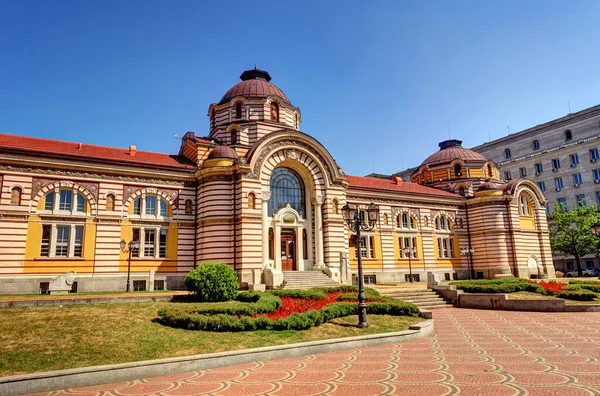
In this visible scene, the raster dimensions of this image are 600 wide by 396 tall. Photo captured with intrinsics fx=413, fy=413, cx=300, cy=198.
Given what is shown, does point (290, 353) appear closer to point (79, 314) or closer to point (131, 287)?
point (79, 314)

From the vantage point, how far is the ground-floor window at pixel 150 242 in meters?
28.6

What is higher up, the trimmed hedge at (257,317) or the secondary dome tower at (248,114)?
the secondary dome tower at (248,114)

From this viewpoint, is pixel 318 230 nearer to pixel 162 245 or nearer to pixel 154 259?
pixel 162 245

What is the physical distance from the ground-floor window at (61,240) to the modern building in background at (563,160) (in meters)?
57.5

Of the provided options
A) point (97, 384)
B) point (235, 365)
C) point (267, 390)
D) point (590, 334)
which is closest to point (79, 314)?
point (97, 384)

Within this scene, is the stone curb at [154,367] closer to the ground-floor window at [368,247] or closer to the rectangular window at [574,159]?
the ground-floor window at [368,247]

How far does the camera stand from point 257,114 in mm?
35719

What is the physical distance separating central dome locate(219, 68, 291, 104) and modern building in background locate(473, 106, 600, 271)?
142 ft

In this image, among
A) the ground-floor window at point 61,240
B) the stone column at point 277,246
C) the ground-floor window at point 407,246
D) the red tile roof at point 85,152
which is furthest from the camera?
the ground-floor window at point 407,246

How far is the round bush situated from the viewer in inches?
795

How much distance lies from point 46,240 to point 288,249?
52.7 ft

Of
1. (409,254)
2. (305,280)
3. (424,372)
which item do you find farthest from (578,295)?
(424,372)

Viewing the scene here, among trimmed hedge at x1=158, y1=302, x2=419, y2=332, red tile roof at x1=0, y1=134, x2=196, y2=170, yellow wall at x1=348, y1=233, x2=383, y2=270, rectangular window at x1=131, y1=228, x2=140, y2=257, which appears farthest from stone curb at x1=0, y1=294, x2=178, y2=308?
yellow wall at x1=348, y1=233, x2=383, y2=270

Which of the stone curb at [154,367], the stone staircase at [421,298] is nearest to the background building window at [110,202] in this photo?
the stone staircase at [421,298]
